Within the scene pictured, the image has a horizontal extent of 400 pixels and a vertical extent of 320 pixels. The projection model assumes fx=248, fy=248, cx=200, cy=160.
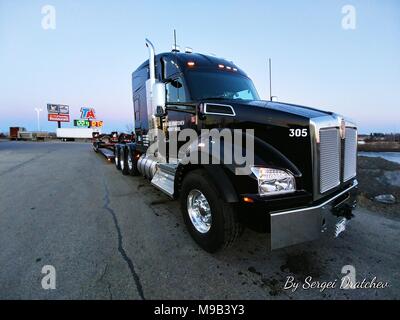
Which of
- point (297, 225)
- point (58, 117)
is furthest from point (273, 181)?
point (58, 117)

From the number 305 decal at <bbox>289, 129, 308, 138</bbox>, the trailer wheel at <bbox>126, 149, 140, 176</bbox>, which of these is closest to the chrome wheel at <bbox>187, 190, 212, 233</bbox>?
the number 305 decal at <bbox>289, 129, 308, 138</bbox>

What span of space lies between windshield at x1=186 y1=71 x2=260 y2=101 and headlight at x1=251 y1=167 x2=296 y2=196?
1.89 m

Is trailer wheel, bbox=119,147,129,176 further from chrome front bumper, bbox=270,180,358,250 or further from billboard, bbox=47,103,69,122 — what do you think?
billboard, bbox=47,103,69,122

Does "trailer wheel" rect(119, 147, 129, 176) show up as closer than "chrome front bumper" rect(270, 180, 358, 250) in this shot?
No

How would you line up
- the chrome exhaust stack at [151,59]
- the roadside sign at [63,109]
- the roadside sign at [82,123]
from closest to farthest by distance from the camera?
the chrome exhaust stack at [151,59], the roadside sign at [82,123], the roadside sign at [63,109]

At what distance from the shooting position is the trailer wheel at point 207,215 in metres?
2.83

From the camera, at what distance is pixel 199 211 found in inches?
136

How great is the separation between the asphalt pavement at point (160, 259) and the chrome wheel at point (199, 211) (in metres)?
0.27

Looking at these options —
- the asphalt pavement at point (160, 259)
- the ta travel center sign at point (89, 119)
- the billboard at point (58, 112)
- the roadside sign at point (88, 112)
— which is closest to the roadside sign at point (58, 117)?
the billboard at point (58, 112)

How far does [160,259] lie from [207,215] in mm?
809

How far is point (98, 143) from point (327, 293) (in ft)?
52.9

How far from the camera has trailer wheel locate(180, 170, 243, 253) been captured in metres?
2.83

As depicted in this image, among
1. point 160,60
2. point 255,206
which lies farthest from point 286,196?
point 160,60

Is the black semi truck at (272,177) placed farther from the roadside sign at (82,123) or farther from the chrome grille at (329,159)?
the roadside sign at (82,123)
